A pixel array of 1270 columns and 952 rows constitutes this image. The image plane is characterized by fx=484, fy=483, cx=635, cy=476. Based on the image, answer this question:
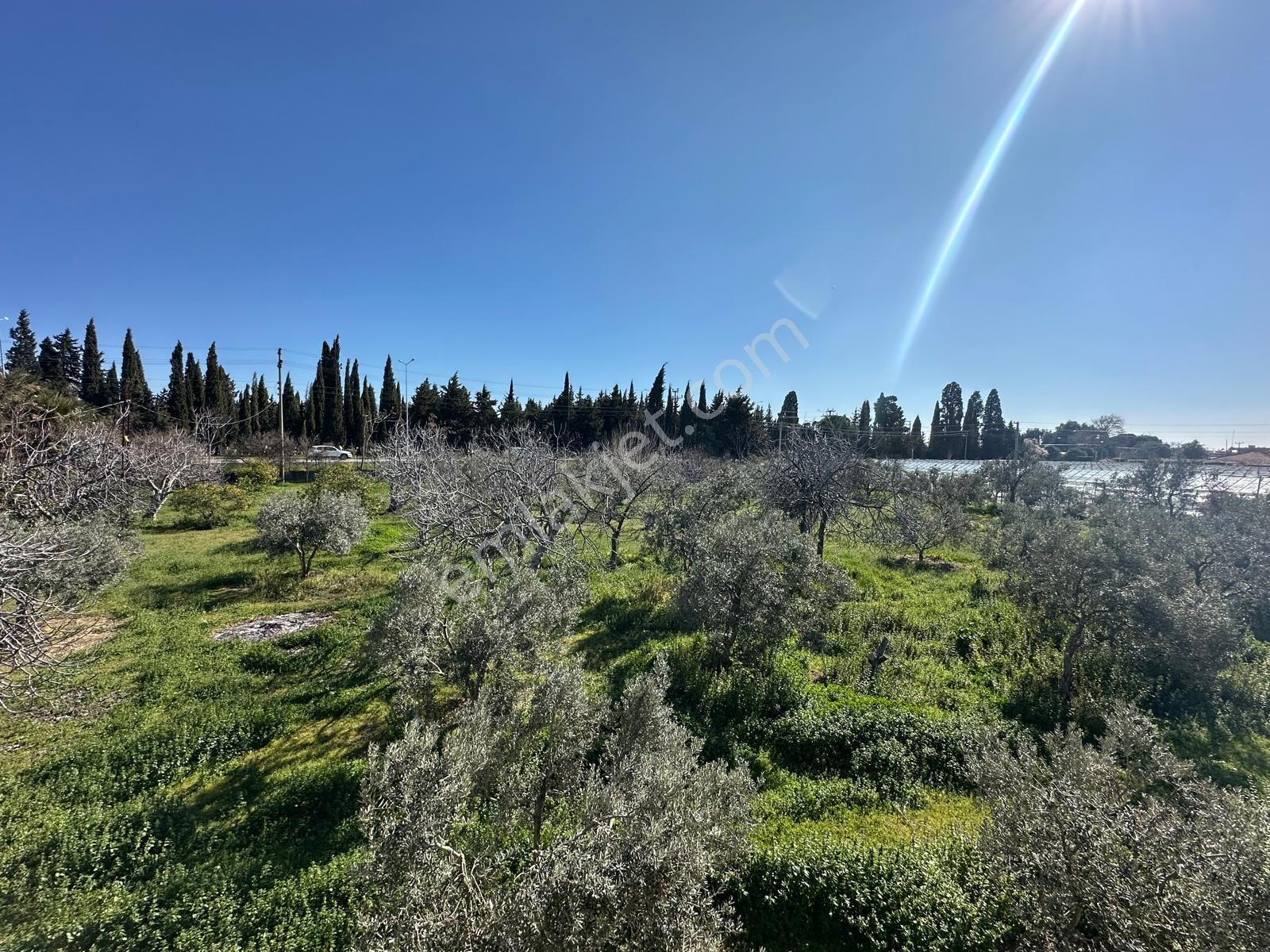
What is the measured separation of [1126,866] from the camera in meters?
3.39

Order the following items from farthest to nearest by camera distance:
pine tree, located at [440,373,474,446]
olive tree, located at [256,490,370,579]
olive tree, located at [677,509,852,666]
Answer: pine tree, located at [440,373,474,446] → olive tree, located at [256,490,370,579] → olive tree, located at [677,509,852,666]

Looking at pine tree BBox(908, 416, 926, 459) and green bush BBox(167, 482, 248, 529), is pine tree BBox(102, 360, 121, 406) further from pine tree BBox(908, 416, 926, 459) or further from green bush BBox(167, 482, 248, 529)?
pine tree BBox(908, 416, 926, 459)

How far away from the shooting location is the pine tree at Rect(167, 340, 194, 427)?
3581 centimetres

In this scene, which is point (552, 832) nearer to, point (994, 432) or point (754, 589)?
point (754, 589)

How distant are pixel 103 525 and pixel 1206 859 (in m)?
19.3

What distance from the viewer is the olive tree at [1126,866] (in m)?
3.01

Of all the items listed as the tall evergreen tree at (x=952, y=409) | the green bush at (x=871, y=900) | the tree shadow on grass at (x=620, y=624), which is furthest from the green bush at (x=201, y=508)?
the tall evergreen tree at (x=952, y=409)

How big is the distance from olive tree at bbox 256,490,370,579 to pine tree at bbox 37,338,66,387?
3449 cm

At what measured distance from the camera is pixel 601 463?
1883cm

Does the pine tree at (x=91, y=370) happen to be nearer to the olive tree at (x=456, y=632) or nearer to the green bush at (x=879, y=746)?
the olive tree at (x=456, y=632)

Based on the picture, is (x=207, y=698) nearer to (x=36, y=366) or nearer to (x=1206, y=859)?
(x=1206, y=859)

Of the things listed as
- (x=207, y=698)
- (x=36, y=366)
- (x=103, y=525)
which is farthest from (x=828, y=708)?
(x=36, y=366)

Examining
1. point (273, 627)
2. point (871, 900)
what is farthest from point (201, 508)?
point (871, 900)

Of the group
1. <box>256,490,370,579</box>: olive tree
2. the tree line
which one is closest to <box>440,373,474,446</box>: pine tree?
the tree line
